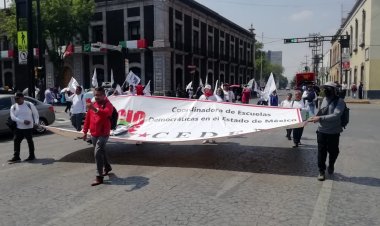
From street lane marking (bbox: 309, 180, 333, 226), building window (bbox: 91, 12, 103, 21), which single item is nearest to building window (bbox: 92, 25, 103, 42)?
building window (bbox: 91, 12, 103, 21)

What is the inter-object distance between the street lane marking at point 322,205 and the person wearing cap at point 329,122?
0.45 metres

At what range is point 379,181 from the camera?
7195mm

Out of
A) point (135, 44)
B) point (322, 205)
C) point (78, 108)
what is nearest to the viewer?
point (322, 205)

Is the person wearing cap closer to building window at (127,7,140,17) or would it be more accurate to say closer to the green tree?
the green tree

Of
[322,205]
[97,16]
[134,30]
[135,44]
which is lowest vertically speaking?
[322,205]

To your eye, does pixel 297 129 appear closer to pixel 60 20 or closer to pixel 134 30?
pixel 60 20

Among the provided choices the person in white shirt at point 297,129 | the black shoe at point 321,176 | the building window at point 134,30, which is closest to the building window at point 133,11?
the building window at point 134,30

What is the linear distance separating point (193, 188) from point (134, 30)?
3621 cm

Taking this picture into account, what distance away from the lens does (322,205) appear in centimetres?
578

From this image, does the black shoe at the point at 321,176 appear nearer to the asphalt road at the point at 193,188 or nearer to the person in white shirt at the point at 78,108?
the asphalt road at the point at 193,188

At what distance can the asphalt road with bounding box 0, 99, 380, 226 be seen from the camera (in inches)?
210

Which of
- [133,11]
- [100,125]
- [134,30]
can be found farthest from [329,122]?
[134,30]

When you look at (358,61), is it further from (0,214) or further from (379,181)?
(0,214)

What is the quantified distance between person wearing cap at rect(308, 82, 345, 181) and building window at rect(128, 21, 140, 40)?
3521cm
